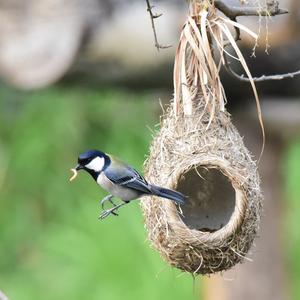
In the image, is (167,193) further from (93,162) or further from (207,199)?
(207,199)

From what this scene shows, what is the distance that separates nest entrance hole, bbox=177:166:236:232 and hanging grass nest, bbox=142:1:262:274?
32 mm

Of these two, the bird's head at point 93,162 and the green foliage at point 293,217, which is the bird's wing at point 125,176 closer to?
the bird's head at point 93,162

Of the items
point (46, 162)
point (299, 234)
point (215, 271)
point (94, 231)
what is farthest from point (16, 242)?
point (215, 271)

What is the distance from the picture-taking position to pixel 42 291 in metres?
7.71

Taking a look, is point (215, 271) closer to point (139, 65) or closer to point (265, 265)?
point (139, 65)

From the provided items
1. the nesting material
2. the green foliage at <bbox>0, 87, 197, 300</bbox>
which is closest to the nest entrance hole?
the nesting material

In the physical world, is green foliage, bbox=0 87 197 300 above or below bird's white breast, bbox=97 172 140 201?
below

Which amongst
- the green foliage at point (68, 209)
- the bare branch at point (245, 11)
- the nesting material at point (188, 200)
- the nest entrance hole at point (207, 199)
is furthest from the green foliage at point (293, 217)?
the bare branch at point (245, 11)

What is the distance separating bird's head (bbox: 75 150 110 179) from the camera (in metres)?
2.95

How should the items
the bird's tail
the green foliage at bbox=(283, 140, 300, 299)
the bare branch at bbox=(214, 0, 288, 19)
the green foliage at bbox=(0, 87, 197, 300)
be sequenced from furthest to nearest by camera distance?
the green foliage at bbox=(283, 140, 300, 299)
the green foliage at bbox=(0, 87, 197, 300)
the bird's tail
the bare branch at bbox=(214, 0, 288, 19)

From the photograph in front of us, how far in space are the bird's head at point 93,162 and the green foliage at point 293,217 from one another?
3.91 m

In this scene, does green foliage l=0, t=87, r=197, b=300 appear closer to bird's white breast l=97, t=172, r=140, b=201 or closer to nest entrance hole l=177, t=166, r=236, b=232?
nest entrance hole l=177, t=166, r=236, b=232

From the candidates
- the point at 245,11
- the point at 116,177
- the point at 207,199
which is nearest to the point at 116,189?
the point at 116,177

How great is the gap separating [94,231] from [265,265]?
127 cm
